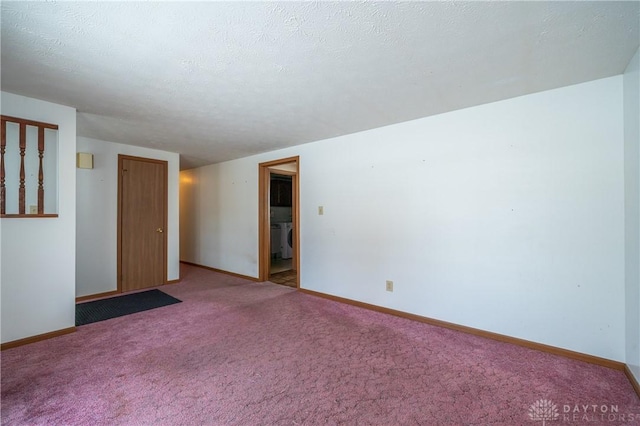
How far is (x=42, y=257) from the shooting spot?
253 centimetres

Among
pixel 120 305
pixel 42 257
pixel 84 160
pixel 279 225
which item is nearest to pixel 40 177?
pixel 42 257

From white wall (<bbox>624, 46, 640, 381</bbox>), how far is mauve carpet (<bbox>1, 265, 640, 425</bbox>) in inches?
12.6

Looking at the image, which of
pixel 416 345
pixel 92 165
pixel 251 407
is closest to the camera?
pixel 251 407

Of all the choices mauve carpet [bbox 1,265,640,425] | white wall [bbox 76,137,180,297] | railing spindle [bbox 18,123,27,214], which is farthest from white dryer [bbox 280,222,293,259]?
railing spindle [bbox 18,123,27,214]

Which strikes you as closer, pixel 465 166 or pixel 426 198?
pixel 465 166

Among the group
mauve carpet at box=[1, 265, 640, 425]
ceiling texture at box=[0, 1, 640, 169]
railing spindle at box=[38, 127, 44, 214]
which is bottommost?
mauve carpet at box=[1, 265, 640, 425]

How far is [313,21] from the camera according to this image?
148 centimetres

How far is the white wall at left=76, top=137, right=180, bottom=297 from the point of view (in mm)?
3799

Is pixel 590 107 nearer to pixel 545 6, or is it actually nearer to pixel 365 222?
pixel 545 6

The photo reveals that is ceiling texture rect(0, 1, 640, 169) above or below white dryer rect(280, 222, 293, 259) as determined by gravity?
above

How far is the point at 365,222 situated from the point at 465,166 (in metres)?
1.26

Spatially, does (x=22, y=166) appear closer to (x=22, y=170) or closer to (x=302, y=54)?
(x=22, y=170)

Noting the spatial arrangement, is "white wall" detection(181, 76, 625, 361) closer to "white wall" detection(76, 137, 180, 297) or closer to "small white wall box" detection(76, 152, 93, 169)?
"white wall" detection(76, 137, 180, 297)

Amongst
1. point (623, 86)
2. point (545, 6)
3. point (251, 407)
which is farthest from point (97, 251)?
point (623, 86)
